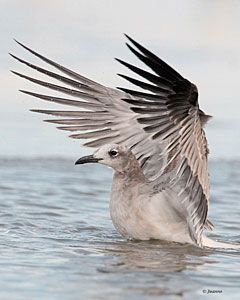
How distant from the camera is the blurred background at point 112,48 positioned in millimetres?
15219

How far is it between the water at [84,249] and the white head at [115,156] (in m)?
0.59

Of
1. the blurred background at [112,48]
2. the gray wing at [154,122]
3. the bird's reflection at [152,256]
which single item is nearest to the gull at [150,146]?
the gray wing at [154,122]

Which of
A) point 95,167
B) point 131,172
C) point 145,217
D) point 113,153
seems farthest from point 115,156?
point 95,167

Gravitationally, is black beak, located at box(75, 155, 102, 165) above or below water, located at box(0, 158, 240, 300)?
above

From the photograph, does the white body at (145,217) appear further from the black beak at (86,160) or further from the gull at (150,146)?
the black beak at (86,160)

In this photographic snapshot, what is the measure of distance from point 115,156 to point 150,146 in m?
0.49

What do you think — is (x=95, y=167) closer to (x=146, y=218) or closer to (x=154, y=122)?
(x=146, y=218)

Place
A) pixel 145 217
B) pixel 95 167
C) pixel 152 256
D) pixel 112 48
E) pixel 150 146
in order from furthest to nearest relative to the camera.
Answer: pixel 112 48
pixel 95 167
pixel 150 146
pixel 145 217
pixel 152 256

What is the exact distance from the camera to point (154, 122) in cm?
934

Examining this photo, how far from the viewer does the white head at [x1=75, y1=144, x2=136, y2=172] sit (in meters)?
10.6

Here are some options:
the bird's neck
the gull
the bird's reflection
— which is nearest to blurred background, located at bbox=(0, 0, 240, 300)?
the bird's reflection

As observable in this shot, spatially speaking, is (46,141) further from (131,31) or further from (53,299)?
(53,299)

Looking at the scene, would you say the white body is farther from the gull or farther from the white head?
the white head

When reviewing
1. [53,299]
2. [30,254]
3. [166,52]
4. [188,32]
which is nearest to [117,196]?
[30,254]
